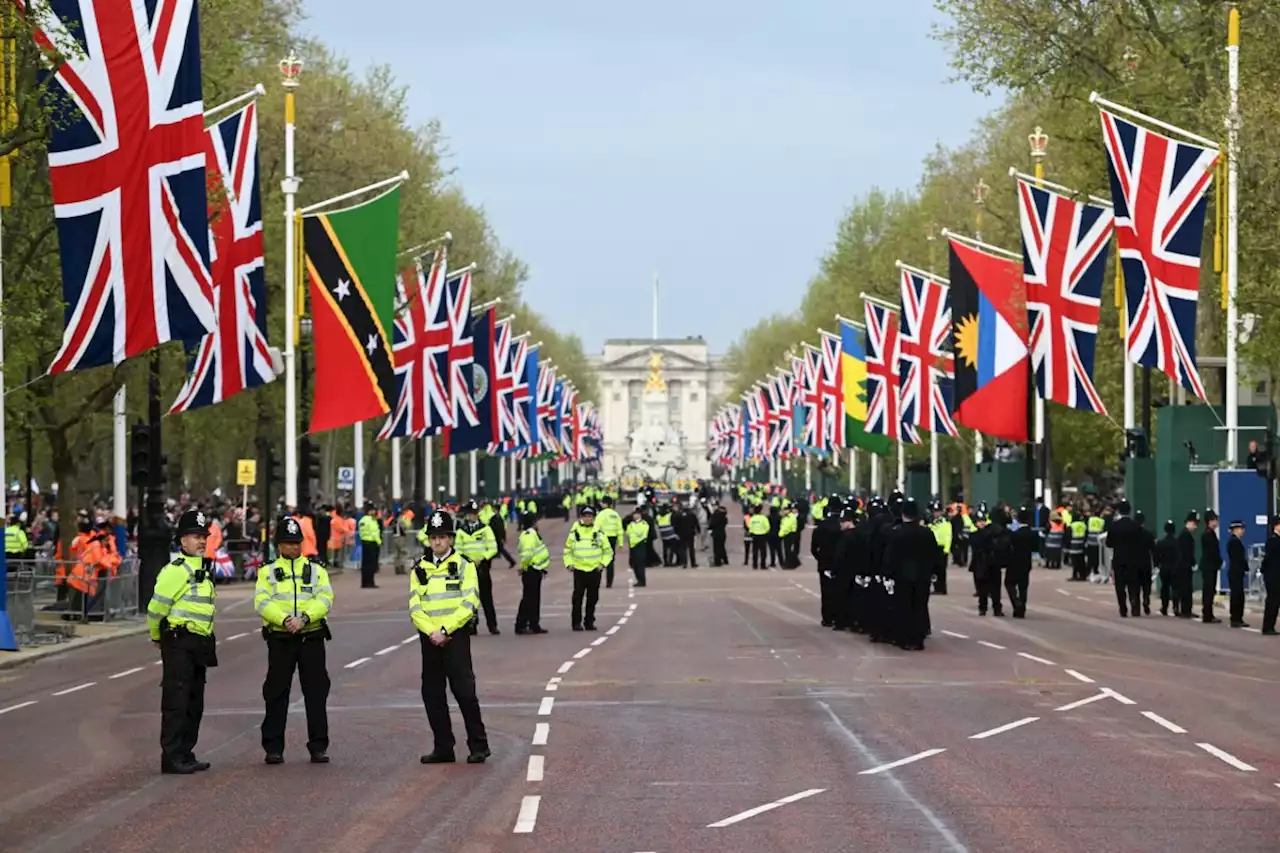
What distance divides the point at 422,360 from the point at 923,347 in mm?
12341

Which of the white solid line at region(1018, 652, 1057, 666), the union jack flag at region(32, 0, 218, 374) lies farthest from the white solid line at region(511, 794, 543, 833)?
the union jack flag at region(32, 0, 218, 374)

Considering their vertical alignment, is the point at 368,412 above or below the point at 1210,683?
above

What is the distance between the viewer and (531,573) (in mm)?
32031

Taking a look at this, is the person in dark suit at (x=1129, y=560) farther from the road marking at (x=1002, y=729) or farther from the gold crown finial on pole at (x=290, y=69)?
the gold crown finial on pole at (x=290, y=69)

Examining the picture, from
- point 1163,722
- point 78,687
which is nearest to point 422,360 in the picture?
point 78,687

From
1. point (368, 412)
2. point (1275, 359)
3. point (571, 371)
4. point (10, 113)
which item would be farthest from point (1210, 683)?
point (571, 371)

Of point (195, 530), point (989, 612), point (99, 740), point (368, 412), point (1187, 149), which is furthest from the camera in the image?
point (368, 412)

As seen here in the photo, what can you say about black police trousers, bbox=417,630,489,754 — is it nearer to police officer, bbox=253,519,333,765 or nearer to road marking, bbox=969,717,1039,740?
police officer, bbox=253,519,333,765

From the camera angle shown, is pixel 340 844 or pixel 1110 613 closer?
pixel 340 844

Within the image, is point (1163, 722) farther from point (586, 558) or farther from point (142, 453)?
→ point (142, 453)

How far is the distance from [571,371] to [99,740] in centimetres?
15586

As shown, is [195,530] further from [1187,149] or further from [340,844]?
[1187,149]

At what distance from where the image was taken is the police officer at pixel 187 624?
16.5m

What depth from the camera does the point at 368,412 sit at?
41875 mm
